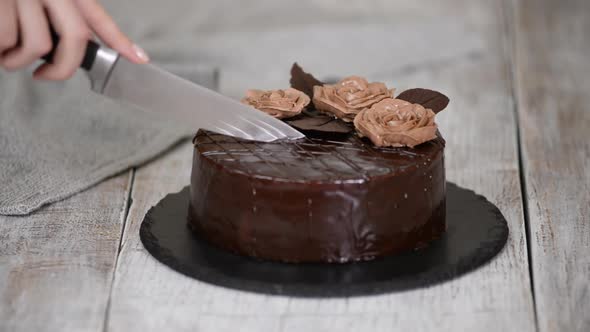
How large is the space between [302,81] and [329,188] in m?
0.48

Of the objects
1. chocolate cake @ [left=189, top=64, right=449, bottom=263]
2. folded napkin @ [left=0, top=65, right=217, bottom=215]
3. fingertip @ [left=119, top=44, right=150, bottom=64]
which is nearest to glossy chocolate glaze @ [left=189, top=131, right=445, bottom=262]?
chocolate cake @ [left=189, top=64, right=449, bottom=263]

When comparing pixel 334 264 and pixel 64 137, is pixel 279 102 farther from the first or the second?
pixel 64 137

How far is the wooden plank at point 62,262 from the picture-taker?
1.51 m

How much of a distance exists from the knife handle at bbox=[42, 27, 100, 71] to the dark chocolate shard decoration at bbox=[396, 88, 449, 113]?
0.63 meters

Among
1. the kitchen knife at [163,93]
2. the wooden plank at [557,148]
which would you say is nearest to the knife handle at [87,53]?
the kitchen knife at [163,93]

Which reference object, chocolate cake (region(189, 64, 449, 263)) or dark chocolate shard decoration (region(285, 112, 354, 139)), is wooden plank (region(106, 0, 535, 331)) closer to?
chocolate cake (region(189, 64, 449, 263))

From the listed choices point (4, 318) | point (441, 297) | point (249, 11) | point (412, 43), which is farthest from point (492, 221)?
point (249, 11)

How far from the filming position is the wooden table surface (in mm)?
1502

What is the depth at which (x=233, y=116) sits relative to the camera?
1771 millimetres

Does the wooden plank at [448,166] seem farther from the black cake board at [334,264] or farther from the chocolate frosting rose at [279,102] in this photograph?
the chocolate frosting rose at [279,102]

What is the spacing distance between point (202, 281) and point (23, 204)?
56 cm

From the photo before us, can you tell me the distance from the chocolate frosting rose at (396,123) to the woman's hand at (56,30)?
47cm

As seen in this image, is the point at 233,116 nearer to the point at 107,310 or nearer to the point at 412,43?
the point at 107,310

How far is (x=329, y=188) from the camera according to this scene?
1555 millimetres
